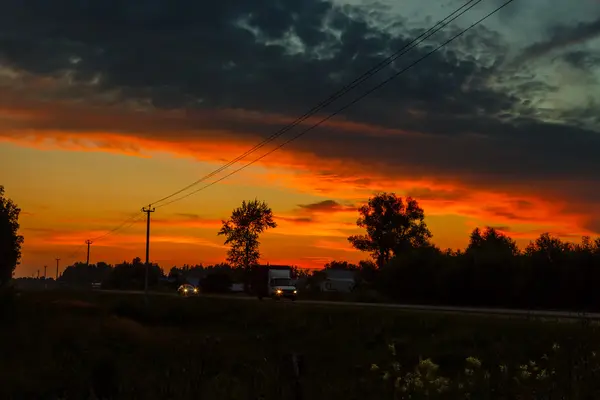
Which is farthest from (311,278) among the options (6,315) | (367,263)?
(6,315)

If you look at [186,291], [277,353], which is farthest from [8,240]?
[277,353]

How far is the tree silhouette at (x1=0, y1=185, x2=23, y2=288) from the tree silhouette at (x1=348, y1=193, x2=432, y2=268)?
6115cm

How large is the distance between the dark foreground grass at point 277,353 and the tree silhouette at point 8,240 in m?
37.0

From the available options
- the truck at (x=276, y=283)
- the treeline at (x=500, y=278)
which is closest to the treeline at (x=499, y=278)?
the treeline at (x=500, y=278)

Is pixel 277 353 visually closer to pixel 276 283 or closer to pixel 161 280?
pixel 276 283

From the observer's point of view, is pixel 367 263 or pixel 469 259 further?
pixel 367 263

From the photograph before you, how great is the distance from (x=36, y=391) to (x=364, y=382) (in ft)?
100

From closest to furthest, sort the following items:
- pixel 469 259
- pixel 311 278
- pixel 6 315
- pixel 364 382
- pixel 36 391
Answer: pixel 364 382 < pixel 36 391 < pixel 6 315 < pixel 469 259 < pixel 311 278

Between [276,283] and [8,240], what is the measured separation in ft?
200

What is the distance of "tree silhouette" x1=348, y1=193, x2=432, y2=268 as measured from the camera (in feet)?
431

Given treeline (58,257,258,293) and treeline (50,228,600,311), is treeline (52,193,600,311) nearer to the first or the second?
treeline (50,228,600,311)

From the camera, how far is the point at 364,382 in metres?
7.45

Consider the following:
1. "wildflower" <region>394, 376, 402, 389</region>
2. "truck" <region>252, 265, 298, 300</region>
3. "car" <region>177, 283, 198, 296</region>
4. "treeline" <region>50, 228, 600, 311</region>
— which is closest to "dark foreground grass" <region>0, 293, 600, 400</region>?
"wildflower" <region>394, 376, 402, 389</region>

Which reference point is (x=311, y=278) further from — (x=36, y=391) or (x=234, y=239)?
(x=36, y=391)
